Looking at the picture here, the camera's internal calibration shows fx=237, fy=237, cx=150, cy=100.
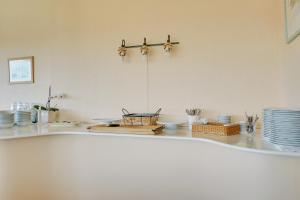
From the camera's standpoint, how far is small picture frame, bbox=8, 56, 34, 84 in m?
2.57

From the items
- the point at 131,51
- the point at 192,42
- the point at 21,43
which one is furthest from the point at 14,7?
A: the point at 192,42

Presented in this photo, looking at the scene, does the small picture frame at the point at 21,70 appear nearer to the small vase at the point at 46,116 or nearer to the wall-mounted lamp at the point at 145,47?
the small vase at the point at 46,116

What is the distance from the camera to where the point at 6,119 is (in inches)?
77.0

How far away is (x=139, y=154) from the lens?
6.12 ft

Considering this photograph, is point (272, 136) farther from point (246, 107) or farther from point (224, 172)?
point (246, 107)

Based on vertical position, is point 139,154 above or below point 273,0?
below

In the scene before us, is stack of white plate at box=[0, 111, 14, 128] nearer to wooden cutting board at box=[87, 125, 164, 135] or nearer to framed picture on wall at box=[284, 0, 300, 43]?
wooden cutting board at box=[87, 125, 164, 135]

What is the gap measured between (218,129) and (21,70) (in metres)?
2.23

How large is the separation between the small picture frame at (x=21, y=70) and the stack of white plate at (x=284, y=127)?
2.37m

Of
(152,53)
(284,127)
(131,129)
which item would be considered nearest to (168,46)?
(152,53)

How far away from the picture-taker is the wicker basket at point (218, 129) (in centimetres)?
151

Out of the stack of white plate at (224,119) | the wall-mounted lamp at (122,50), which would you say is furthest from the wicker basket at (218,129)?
the wall-mounted lamp at (122,50)

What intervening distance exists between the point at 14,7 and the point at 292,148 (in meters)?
3.02

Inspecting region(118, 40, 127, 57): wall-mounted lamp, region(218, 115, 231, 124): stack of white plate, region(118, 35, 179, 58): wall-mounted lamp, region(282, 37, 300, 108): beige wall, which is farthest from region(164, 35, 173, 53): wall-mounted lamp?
region(282, 37, 300, 108): beige wall
